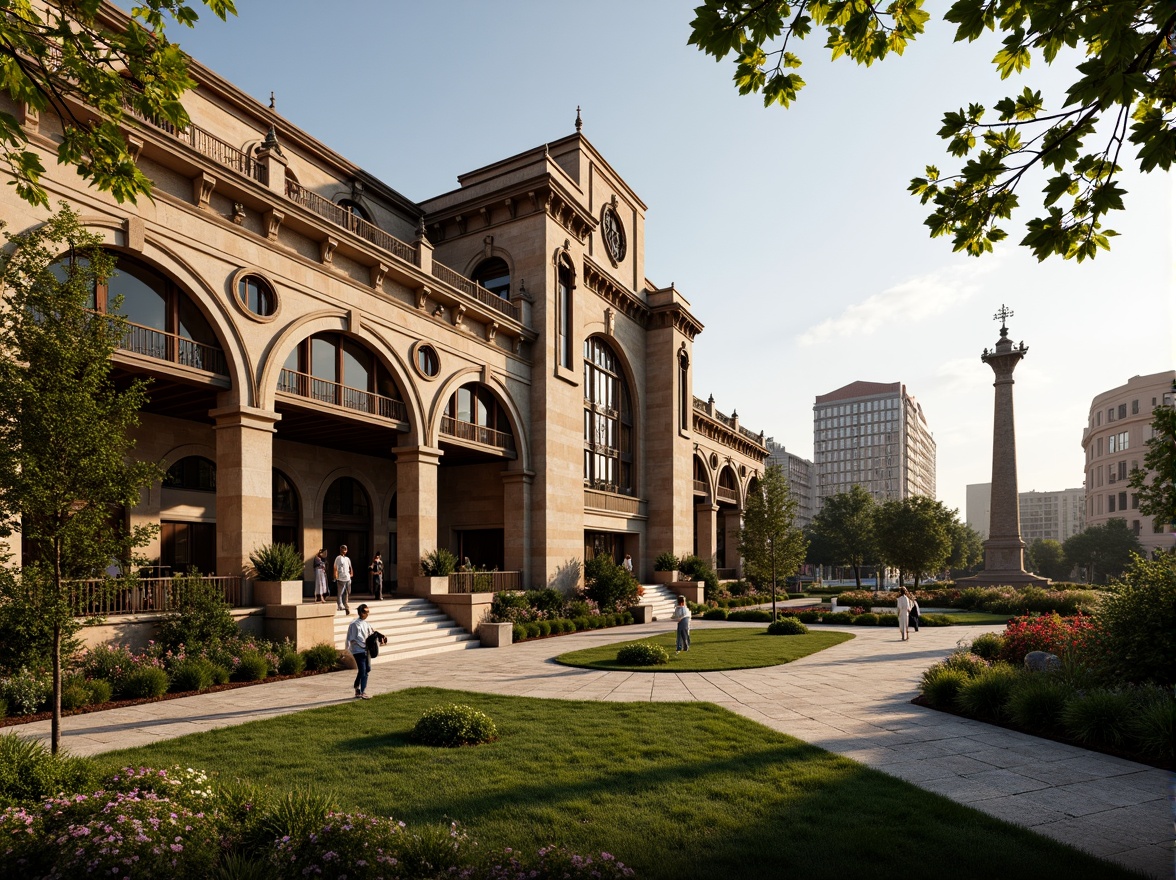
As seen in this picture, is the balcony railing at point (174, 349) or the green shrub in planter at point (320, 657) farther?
the green shrub in planter at point (320, 657)

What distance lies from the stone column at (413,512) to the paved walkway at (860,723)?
482cm

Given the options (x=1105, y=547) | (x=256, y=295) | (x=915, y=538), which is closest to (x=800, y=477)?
(x=1105, y=547)

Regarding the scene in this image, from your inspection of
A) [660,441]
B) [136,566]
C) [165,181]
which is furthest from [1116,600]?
[660,441]

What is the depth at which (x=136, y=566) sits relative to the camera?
9.88 m

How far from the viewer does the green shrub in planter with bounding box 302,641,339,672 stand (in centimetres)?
1686

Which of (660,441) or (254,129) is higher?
(254,129)

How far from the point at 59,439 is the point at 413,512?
51.2 feet

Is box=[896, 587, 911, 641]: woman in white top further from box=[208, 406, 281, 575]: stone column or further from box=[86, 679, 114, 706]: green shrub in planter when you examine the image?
box=[86, 679, 114, 706]: green shrub in planter

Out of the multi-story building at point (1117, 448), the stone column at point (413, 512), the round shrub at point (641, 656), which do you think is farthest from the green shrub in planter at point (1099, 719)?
the multi-story building at point (1117, 448)

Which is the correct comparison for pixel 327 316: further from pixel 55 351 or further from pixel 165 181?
pixel 55 351

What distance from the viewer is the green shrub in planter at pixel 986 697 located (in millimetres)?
11719

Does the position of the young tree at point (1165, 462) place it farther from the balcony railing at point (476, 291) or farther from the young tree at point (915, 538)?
the young tree at point (915, 538)

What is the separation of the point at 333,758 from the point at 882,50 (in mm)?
10110

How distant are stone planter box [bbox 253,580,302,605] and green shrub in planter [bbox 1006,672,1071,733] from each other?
15864 millimetres
